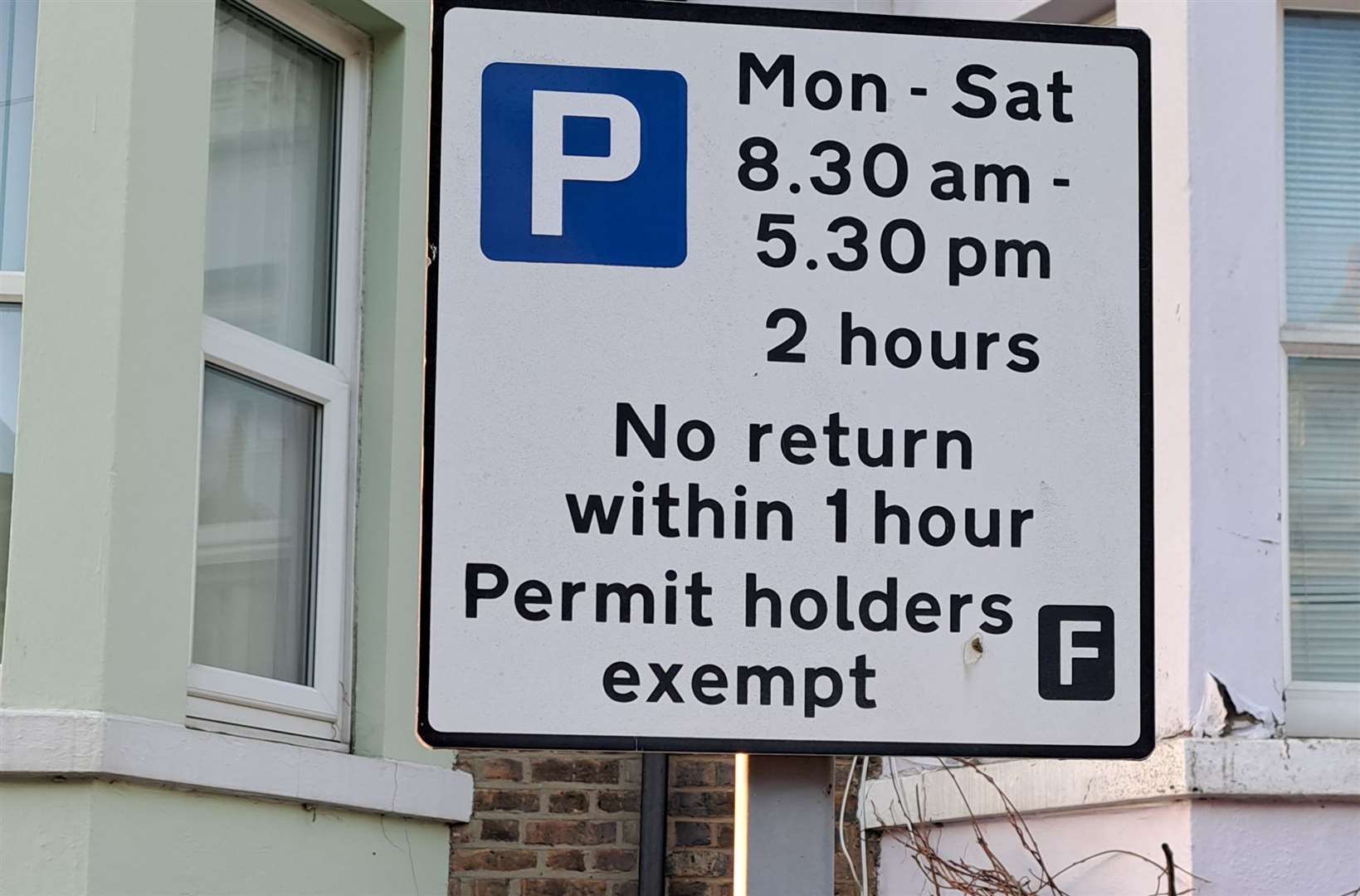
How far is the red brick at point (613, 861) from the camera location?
466cm

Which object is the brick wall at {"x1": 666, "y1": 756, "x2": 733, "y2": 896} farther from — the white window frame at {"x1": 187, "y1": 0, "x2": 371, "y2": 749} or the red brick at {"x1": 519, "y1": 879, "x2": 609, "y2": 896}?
the white window frame at {"x1": 187, "y1": 0, "x2": 371, "y2": 749}

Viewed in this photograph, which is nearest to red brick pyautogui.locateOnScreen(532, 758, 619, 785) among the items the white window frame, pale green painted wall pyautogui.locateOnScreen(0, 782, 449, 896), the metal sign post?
pale green painted wall pyautogui.locateOnScreen(0, 782, 449, 896)

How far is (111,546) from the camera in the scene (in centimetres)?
357

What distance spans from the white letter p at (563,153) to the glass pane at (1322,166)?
2.94 m

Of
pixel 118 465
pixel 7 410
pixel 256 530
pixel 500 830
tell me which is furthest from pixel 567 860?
pixel 7 410

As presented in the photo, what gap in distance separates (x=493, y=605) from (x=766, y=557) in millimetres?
238

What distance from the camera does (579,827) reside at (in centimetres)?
465

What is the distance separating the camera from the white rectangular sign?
1565mm

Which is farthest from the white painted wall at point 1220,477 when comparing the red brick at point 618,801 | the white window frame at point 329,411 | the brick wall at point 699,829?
the white window frame at point 329,411

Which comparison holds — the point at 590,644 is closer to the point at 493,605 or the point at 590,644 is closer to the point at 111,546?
the point at 493,605

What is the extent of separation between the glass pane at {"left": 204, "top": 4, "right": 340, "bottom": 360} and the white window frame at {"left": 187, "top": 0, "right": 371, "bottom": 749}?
0.04 metres

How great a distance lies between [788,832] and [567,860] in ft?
10.6

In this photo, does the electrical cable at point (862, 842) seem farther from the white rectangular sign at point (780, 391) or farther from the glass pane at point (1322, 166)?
the white rectangular sign at point (780, 391)

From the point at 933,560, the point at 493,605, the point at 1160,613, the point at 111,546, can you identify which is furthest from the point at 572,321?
the point at 1160,613
